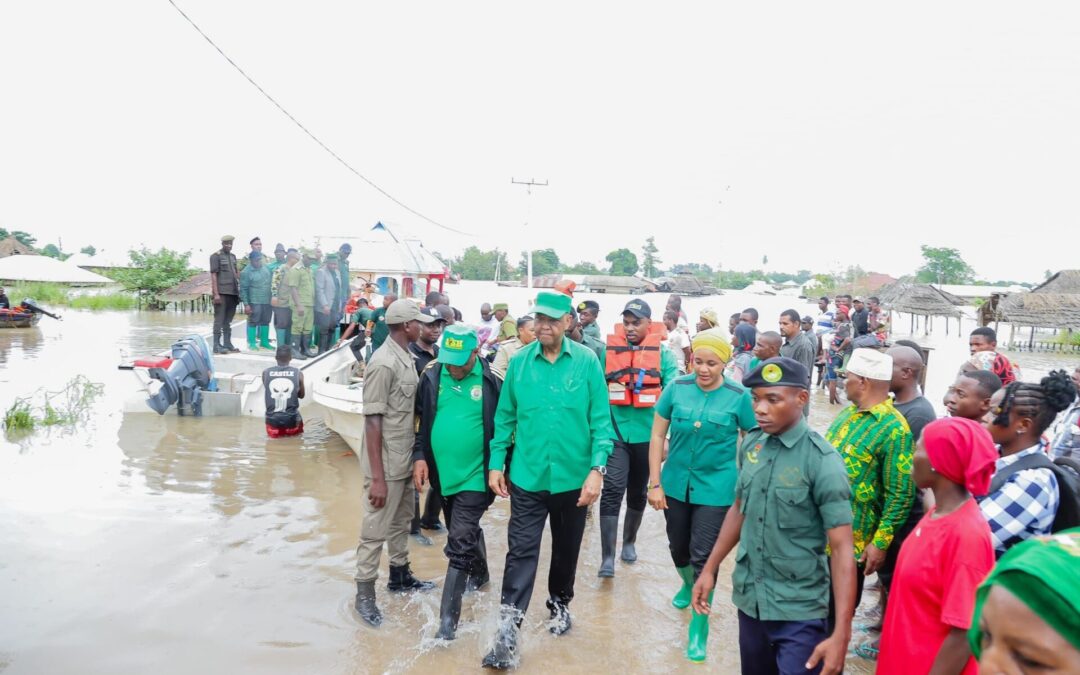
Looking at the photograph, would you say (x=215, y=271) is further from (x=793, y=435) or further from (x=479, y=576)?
(x=793, y=435)

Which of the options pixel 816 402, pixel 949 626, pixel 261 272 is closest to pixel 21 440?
pixel 261 272

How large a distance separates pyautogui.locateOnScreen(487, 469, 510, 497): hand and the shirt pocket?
1642mm

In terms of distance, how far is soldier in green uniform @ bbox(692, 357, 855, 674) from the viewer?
2686 millimetres

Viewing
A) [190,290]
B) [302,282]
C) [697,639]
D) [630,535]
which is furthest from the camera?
[190,290]

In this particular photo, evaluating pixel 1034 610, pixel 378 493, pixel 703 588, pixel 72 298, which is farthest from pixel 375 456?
pixel 72 298

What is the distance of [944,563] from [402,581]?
3.51 m

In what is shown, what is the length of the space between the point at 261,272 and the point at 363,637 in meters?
9.14

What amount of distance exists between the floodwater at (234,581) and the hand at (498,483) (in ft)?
2.98

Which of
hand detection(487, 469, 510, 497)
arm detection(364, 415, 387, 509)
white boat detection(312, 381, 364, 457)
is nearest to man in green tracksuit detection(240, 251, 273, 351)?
white boat detection(312, 381, 364, 457)

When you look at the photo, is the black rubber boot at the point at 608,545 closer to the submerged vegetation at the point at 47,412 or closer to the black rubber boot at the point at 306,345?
the submerged vegetation at the point at 47,412

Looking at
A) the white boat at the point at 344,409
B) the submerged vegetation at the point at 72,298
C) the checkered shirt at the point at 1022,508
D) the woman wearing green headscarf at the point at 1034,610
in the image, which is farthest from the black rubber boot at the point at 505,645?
the submerged vegetation at the point at 72,298

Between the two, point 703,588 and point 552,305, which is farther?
point 552,305

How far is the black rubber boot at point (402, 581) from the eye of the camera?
15.6ft

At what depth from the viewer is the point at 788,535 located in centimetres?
277
